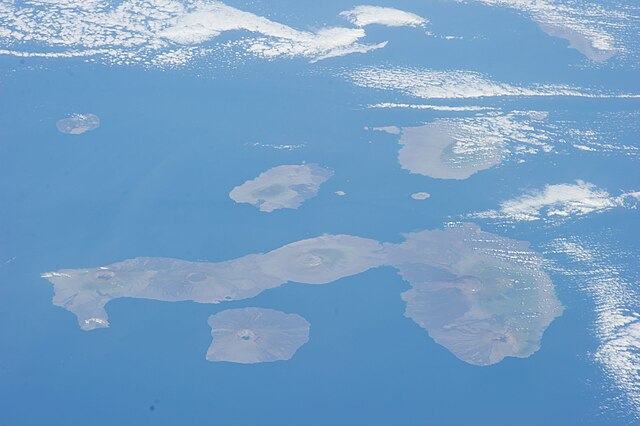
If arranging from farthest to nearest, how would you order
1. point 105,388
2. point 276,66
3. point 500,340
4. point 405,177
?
point 276,66
point 405,177
point 500,340
point 105,388

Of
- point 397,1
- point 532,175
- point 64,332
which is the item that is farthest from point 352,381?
point 397,1

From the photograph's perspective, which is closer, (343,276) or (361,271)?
(343,276)

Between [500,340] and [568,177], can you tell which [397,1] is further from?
[500,340]

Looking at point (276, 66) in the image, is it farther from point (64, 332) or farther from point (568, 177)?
point (64, 332)

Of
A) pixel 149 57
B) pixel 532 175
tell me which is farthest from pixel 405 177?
pixel 149 57

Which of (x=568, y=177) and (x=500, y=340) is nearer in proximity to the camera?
(x=500, y=340)

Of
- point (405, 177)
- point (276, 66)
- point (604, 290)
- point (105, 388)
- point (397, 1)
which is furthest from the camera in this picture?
point (397, 1)

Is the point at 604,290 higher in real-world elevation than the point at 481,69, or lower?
lower

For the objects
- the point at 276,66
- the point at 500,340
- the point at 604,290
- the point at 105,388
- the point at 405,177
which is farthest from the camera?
the point at 276,66

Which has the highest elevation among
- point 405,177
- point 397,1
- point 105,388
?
point 397,1
